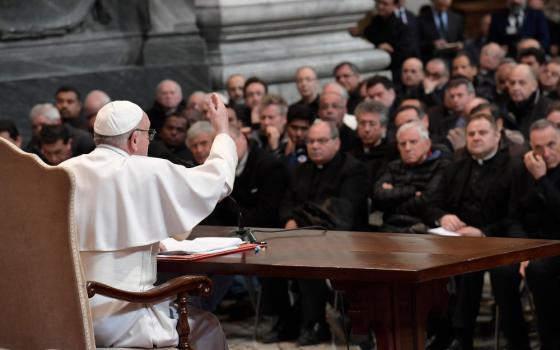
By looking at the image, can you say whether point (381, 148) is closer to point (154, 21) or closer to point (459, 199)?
point (459, 199)

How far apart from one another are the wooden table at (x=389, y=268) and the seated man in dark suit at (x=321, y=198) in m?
2.08

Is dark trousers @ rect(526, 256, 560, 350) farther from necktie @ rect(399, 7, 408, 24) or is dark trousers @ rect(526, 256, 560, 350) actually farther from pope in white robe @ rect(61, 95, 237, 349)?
necktie @ rect(399, 7, 408, 24)

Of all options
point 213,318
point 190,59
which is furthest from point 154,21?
point 213,318

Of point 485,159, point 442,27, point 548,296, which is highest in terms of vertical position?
point 442,27

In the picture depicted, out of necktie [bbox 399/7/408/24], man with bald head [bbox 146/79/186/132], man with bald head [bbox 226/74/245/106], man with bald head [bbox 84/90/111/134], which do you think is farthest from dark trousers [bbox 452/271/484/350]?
necktie [bbox 399/7/408/24]

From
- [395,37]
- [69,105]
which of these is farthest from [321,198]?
[395,37]

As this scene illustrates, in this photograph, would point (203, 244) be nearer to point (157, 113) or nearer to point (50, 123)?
point (50, 123)

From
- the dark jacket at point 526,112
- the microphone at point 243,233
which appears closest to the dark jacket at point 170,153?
the microphone at point 243,233

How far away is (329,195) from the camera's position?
808 centimetres

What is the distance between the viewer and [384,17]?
14812 mm

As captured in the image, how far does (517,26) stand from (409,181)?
7794 mm

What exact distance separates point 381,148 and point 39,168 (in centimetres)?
435

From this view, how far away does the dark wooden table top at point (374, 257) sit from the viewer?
16.6 feet

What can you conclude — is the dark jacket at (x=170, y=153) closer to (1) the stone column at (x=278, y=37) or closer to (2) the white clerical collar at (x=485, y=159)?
(2) the white clerical collar at (x=485, y=159)
